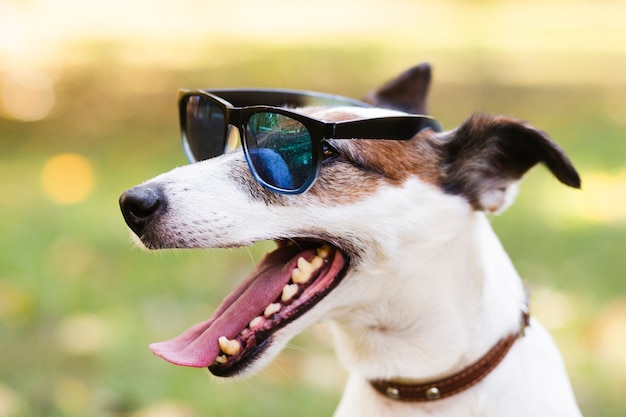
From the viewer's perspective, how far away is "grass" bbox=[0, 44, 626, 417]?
3.32 meters

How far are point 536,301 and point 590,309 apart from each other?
0.26 meters

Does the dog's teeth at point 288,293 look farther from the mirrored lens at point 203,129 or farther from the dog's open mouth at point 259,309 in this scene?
the mirrored lens at point 203,129

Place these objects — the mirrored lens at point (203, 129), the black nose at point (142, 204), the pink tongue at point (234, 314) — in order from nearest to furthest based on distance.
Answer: the black nose at point (142, 204), the pink tongue at point (234, 314), the mirrored lens at point (203, 129)

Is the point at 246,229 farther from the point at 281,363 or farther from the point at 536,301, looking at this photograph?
the point at 536,301

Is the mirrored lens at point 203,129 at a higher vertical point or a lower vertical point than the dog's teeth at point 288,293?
higher

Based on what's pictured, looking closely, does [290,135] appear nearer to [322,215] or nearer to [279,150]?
[279,150]

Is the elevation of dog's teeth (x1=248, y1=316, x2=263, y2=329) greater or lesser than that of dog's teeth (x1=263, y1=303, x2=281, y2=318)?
lesser

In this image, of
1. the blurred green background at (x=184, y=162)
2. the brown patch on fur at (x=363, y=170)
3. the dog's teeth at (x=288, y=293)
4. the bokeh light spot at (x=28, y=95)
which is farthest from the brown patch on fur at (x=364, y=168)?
the bokeh light spot at (x=28, y=95)

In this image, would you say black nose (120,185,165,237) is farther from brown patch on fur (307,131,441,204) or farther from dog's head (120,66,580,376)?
brown patch on fur (307,131,441,204)

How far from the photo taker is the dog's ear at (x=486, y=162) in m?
2.14

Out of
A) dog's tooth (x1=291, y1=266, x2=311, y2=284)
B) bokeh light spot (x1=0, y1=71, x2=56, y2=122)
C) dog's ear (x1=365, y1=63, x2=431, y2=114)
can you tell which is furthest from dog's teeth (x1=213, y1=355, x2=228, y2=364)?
bokeh light spot (x1=0, y1=71, x2=56, y2=122)

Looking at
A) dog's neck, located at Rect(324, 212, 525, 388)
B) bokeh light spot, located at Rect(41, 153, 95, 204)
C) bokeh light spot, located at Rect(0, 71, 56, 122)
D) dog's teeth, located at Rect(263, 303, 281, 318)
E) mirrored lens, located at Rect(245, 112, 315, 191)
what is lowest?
bokeh light spot, located at Rect(0, 71, 56, 122)

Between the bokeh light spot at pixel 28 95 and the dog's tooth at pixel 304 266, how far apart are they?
6727mm

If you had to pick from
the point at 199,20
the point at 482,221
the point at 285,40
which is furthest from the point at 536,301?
the point at 199,20
